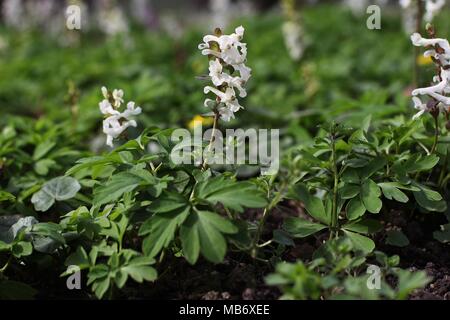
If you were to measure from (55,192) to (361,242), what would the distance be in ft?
4.44

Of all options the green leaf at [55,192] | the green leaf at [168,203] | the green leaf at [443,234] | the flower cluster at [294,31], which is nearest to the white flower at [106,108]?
the green leaf at [55,192]

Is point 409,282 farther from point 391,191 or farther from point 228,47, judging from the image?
point 228,47

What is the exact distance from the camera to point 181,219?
2.00m

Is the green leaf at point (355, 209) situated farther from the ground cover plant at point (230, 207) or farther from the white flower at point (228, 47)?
the white flower at point (228, 47)

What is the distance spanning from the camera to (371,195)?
2.33m

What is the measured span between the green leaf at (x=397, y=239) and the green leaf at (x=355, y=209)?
8.7 inches

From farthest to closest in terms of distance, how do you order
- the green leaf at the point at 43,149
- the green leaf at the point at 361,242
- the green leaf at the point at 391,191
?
the green leaf at the point at 43,149
the green leaf at the point at 391,191
the green leaf at the point at 361,242

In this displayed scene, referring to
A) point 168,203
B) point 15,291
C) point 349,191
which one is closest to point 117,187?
point 168,203

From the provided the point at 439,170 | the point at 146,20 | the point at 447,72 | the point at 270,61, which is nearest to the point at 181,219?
the point at 447,72

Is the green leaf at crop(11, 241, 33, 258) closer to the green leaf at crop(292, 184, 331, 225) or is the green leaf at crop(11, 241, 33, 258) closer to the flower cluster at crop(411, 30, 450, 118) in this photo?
the green leaf at crop(292, 184, 331, 225)

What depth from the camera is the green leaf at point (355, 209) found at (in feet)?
7.61

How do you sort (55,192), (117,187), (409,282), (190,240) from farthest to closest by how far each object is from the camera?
(55,192) → (117,187) → (190,240) → (409,282)

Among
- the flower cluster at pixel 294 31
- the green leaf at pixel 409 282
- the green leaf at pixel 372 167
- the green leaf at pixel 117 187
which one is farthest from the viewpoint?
the flower cluster at pixel 294 31
